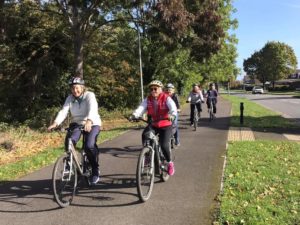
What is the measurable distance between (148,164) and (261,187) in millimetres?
1930

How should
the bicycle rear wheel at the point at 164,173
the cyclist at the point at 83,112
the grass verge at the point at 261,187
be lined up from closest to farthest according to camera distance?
the grass verge at the point at 261,187 → the cyclist at the point at 83,112 → the bicycle rear wheel at the point at 164,173

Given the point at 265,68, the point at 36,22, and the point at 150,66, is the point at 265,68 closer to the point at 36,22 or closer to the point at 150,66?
the point at 150,66

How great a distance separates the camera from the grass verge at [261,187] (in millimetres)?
5738

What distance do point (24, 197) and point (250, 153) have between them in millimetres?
5716

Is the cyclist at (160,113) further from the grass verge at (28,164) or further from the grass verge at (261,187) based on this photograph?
the grass verge at (28,164)

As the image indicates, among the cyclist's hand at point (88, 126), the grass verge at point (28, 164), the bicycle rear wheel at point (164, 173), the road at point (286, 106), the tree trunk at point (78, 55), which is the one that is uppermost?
the tree trunk at point (78, 55)

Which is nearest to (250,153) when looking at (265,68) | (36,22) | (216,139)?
(216,139)

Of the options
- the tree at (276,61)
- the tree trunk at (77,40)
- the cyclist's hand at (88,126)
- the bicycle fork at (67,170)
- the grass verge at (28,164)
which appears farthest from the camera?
the tree at (276,61)

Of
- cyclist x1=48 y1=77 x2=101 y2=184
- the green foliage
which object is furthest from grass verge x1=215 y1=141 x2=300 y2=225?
the green foliage

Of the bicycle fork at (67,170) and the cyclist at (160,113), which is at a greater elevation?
the cyclist at (160,113)

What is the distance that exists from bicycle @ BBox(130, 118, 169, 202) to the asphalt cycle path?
0.18 m

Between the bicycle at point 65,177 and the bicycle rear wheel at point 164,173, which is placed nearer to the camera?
the bicycle at point 65,177

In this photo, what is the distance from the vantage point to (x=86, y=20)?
18703mm

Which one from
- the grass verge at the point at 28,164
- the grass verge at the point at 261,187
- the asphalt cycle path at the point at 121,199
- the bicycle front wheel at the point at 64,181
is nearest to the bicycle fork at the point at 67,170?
the bicycle front wheel at the point at 64,181
